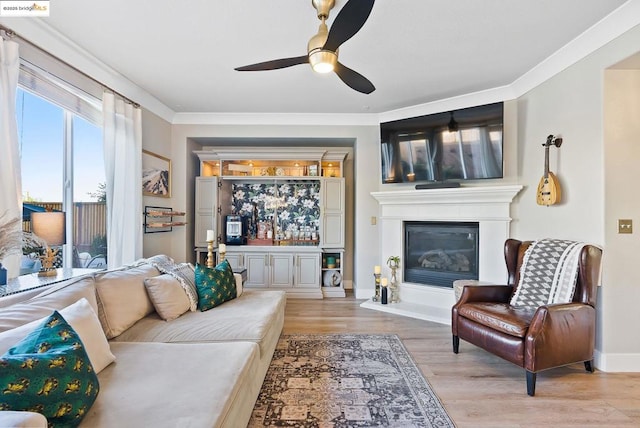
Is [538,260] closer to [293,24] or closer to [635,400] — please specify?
[635,400]

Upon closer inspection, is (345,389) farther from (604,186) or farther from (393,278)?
(604,186)

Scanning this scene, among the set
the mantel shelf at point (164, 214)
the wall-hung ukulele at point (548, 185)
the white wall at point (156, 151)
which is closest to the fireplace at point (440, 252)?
the wall-hung ukulele at point (548, 185)

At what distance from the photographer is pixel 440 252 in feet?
13.4

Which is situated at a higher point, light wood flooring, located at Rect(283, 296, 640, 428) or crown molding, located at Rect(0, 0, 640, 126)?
crown molding, located at Rect(0, 0, 640, 126)

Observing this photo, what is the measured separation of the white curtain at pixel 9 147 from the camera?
1.94 meters

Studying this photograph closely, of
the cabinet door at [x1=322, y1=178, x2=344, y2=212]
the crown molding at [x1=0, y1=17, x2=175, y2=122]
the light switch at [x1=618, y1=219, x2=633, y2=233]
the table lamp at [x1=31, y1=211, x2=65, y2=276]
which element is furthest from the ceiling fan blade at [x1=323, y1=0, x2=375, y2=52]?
the cabinet door at [x1=322, y1=178, x2=344, y2=212]

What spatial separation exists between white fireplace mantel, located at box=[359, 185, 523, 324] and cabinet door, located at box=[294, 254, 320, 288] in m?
0.86

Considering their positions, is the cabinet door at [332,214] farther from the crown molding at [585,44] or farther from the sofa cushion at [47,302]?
the sofa cushion at [47,302]

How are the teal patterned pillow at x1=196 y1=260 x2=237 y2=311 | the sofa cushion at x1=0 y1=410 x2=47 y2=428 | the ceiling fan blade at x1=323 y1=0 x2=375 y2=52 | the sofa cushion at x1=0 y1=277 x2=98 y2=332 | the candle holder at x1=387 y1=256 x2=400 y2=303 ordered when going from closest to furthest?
the sofa cushion at x1=0 y1=410 x2=47 y2=428, the sofa cushion at x1=0 y1=277 x2=98 y2=332, the ceiling fan blade at x1=323 y1=0 x2=375 y2=52, the teal patterned pillow at x1=196 y1=260 x2=237 y2=311, the candle holder at x1=387 y1=256 x2=400 y2=303

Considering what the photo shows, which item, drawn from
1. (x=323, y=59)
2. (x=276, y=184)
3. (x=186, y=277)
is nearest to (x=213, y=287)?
(x=186, y=277)

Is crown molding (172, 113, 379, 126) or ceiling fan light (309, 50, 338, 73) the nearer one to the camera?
ceiling fan light (309, 50, 338, 73)

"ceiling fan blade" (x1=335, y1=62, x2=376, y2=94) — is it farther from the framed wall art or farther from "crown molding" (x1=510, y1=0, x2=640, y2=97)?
the framed wall art

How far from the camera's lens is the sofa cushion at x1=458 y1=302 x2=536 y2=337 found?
221 cm

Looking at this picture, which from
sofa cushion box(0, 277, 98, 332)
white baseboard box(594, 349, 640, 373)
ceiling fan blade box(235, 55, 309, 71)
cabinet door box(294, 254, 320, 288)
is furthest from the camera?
cabinet door box(294, 254, 320, 288)
